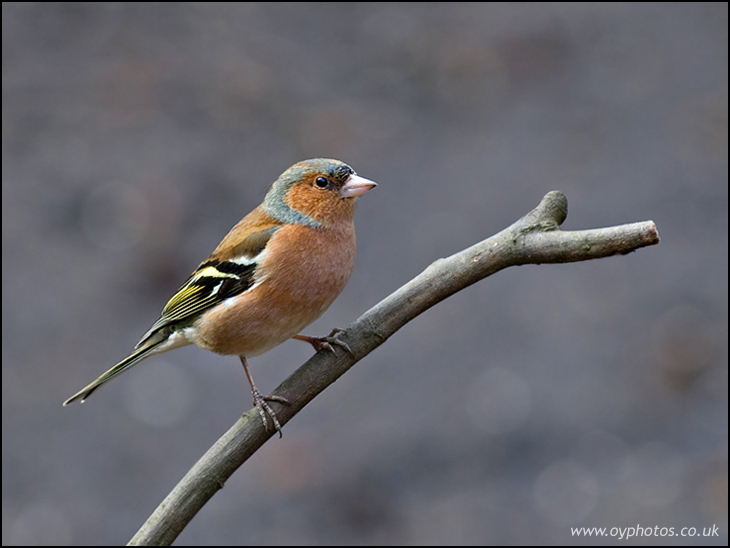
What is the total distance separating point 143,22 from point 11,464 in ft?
19.2

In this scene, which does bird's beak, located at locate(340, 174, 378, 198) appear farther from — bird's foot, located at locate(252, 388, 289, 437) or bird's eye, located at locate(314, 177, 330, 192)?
bird's foot, located at locate(252, 388, 289, 437)

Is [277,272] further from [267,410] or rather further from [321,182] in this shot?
[267,410]

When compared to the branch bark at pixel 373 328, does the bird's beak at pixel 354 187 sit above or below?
above

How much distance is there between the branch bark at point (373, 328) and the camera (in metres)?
2.54

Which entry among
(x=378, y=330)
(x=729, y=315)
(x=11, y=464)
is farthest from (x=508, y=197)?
(x=378, y=330)

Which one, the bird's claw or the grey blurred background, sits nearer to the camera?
the bird's claw

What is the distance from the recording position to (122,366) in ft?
10.9

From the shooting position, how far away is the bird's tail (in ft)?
10.3

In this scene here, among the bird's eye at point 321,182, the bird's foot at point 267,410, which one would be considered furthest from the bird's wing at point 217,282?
the bird's foot at point 267,410

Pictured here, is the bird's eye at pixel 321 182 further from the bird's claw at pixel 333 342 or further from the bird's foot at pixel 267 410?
the bird's foot at pixel 267 410

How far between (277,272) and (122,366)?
71 cm

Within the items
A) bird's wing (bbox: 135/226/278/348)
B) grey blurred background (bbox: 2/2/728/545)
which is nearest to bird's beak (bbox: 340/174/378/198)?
bird's wing (bbox: 135/226/278/348)

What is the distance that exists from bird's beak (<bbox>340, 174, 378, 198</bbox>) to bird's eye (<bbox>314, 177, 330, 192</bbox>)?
7 cm

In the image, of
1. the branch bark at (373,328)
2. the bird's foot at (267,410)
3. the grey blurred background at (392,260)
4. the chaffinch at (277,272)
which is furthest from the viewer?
the grey blurred background at (392,260)
